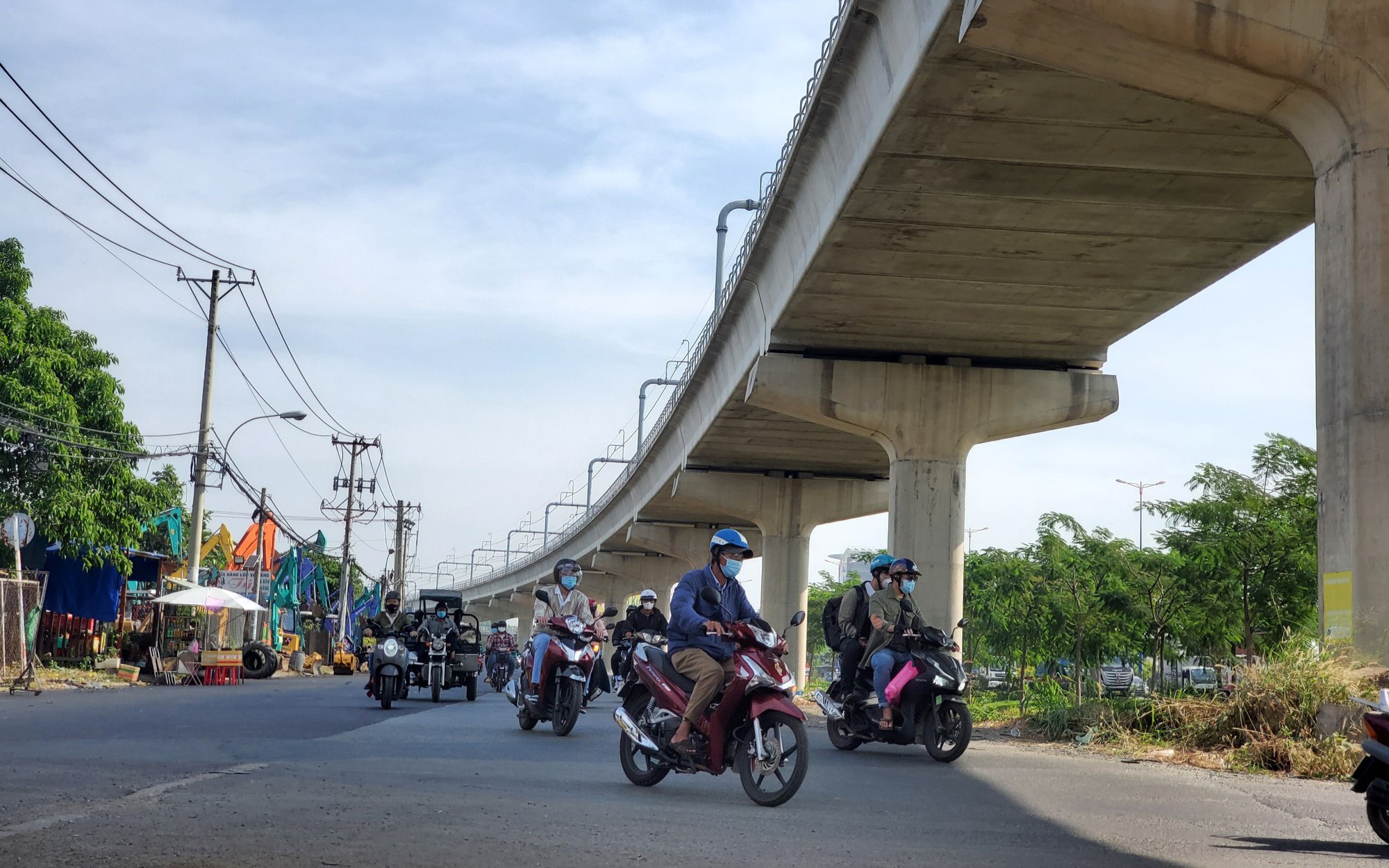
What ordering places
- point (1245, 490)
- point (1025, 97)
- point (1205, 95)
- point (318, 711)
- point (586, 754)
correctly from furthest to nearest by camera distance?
point (1245, 490) < point (318, 711) < point (1025, 97) < point (1205, 95) < point (586, 754)

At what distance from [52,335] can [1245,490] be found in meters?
24.7

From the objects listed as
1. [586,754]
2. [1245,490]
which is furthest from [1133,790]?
[1245,490]

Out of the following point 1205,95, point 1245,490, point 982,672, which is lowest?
point 982,672

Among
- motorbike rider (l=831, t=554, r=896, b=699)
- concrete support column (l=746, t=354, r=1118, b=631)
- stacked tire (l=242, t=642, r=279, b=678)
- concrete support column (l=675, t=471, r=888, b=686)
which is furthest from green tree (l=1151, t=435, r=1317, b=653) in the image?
stacked tire (l=242, t=642, r=279, b=678)

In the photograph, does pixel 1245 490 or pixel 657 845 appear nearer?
pixel 657 845

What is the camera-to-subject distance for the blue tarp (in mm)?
33094

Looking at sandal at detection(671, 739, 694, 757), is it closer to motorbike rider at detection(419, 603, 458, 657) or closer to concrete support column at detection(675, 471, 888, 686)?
motorbike rider at detection(419, 603, 458, 657)

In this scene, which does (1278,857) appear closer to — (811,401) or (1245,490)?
(811,401)

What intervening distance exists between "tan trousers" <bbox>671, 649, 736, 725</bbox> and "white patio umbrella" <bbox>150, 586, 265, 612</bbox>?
25008 mm

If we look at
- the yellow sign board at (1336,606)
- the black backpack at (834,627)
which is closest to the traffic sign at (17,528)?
the black backpack at (834,627)

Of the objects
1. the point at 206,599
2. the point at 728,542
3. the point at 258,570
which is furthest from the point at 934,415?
the point at 258,570

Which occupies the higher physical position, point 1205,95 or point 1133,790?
point 1205,95

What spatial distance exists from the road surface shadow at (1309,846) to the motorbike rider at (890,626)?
5376 millimetres

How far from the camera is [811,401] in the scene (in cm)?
2531
